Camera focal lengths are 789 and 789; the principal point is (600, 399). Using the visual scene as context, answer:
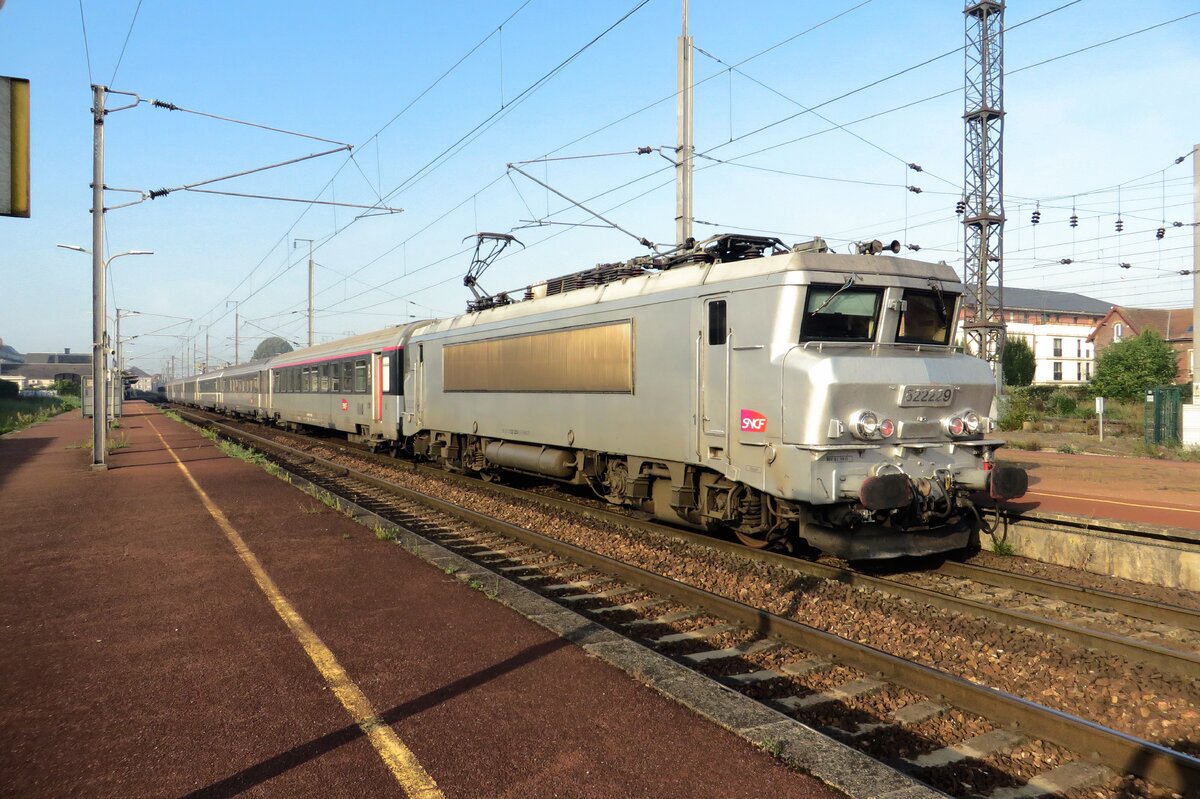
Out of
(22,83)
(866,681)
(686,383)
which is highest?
(22,83)

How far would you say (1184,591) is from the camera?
823 centimetres

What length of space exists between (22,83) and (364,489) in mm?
12729

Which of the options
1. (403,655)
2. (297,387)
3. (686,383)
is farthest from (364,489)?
(297,387)

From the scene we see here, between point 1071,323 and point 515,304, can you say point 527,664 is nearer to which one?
point 515,304

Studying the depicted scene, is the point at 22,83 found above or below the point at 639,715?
above

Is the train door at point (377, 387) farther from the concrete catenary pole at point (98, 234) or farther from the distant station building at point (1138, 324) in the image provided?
the distant station building at point (1138, 324)

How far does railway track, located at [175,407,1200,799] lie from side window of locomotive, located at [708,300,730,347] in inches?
99.3

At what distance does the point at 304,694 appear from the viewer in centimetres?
496

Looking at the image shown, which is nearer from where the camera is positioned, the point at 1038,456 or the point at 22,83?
the point at 22,83

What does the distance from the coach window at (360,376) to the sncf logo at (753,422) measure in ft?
51.4

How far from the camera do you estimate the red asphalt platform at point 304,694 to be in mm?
3918

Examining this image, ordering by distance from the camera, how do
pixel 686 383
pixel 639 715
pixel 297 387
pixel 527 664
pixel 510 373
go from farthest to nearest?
pixel 297 387 < pixel 510 373 < pixel 686 383 < pixel 527 664 < pixel 639 715

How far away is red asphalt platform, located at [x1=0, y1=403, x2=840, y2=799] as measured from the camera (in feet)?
12.9

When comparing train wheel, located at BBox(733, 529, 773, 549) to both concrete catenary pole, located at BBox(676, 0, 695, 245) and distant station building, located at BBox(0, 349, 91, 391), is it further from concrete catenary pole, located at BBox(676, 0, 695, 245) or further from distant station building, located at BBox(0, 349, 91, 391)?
distant station building, located at BBox(0, 349, 91, 391)
